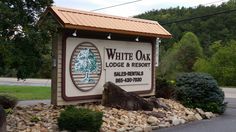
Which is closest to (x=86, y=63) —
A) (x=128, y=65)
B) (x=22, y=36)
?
(x=128, y=65)

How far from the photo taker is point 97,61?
15062 millimetres

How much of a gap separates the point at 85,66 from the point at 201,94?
485 centimetres

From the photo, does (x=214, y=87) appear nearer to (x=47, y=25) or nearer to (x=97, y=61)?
(x=97, y=61)

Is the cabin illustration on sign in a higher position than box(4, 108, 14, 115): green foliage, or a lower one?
higher

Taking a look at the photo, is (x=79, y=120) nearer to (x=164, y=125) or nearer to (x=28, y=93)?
(x=164, y=125)

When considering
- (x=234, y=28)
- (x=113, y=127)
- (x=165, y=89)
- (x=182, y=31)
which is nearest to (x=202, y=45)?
(x=182, y=31)

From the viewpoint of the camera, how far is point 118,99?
1448 centimetres

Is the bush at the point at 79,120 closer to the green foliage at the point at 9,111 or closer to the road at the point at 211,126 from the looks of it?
the green foliage at the point at 9,111

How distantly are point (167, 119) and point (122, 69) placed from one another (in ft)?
8.94

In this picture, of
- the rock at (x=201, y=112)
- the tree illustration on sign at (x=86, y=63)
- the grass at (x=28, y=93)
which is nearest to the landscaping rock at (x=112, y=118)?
the rock at (x=201, y=112)

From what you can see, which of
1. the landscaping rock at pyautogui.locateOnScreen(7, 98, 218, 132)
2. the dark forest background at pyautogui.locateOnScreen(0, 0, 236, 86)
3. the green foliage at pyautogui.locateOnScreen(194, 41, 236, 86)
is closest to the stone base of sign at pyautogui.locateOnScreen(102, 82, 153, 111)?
the landscaping rock at pyautogui.locateOnScreen(7, 98, 218, 132)

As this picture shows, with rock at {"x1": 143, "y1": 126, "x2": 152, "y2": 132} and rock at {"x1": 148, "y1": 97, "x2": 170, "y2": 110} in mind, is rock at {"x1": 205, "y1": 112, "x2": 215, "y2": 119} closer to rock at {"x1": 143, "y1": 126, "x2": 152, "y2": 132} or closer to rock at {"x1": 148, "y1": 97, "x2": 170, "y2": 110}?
rock at {"x1": 148, "y1": 97, "x2": 170, "y2": 110}

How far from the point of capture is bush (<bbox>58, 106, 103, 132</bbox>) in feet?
36.7

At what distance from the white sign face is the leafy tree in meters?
3.63
